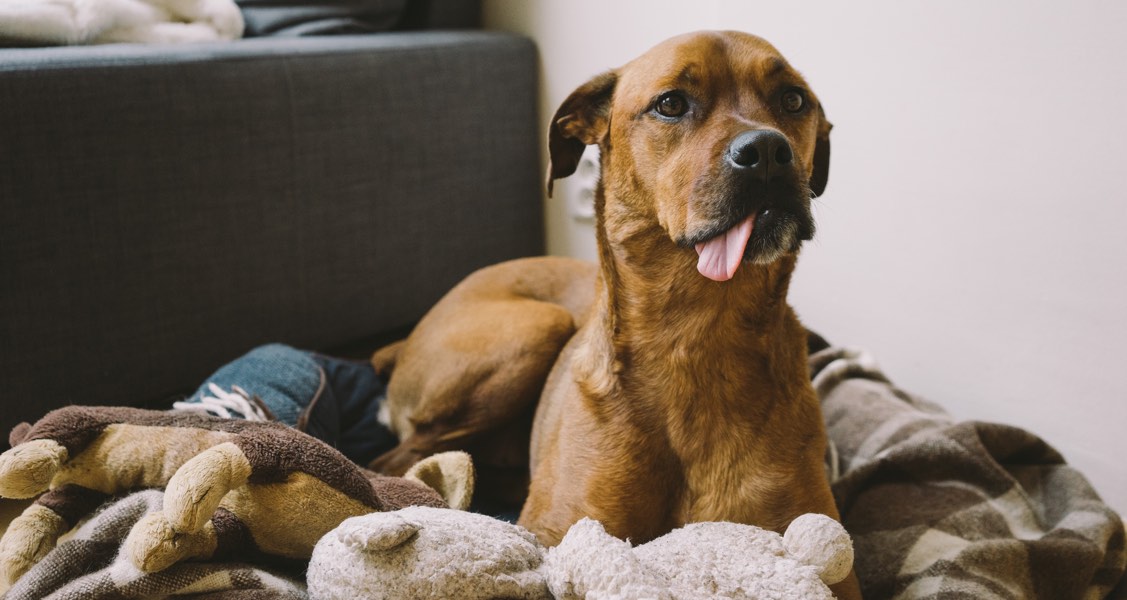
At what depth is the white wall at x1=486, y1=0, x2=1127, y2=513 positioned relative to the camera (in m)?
1.77

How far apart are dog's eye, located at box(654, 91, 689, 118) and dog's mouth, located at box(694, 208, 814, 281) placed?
0.27m

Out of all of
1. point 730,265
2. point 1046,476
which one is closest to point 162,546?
point 730,265

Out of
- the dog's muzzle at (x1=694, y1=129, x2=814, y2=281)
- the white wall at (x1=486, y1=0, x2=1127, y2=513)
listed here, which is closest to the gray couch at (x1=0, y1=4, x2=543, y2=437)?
the white wall at (x1=486, y1=0, x2=1127, y2=513)

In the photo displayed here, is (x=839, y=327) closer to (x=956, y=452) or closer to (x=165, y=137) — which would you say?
(x=956, y=452)

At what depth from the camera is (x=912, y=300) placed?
2164 millimetres

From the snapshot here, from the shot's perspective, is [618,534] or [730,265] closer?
[730,265]

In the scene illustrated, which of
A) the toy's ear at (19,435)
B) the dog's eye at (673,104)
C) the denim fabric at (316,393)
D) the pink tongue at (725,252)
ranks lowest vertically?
the denim fabric at (316,393)

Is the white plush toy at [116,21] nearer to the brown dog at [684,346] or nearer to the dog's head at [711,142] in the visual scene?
the dog's head at [711,142]

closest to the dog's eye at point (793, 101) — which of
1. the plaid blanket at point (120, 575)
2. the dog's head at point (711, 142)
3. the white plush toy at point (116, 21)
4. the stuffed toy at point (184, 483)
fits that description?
the dog's head at point (711, 142)

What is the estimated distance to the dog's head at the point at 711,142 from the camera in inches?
49.8

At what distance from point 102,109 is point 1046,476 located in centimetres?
227

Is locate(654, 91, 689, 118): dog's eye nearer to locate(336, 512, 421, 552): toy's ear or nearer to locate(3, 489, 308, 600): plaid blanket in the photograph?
locate(336, 512, 421, 552): toy's ear

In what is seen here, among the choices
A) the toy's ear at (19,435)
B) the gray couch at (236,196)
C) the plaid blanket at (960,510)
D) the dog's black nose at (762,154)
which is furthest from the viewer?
the gray couch at (236,196)

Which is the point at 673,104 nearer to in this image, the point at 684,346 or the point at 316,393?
the point at 684,346
